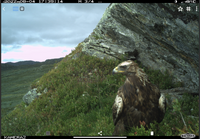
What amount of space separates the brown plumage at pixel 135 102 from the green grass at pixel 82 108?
0.95 ft

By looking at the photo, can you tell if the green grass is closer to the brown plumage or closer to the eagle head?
the brown plumage

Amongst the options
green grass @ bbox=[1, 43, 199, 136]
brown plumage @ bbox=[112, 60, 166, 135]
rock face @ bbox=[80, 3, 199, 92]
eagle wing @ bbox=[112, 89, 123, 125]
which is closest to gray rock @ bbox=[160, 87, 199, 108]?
rock face @ bbox=[80, 3, 199, 92]

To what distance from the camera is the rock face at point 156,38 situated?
5.21 metres

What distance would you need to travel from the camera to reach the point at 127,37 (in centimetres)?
931

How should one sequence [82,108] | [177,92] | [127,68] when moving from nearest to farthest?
[127,68]
[82,108]
[177,92]

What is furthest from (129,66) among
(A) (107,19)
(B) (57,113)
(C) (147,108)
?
(A) (107,19)

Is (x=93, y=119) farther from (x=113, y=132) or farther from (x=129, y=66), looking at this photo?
(x=129, y=66)

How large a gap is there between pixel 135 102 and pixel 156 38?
4.42 meters

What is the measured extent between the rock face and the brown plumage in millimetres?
2996

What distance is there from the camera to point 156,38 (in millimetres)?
6895

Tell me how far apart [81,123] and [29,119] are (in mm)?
2956

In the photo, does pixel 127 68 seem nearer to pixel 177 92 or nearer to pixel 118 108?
pixel 118 108

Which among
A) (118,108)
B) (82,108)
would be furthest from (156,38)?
(82,108)

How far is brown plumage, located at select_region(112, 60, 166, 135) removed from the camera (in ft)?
12.6
